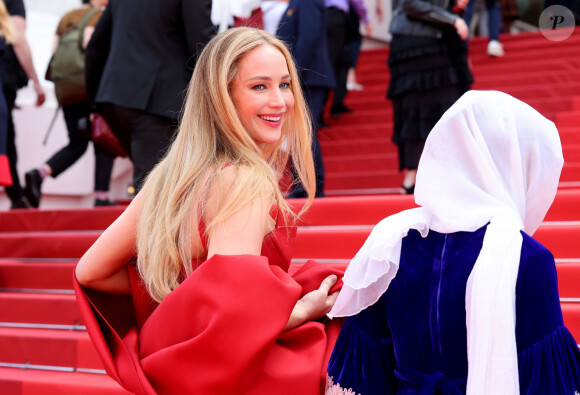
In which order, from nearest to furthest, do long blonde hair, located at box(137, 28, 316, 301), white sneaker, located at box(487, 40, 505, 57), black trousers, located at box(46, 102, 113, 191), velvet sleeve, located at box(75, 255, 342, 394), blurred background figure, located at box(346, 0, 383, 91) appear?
velvet sleeve, located at box(75, 255, 342, 394), long blonde hair, located at box(137, 28, 316, 301), black trousers, located at box(46, 102, 113, 191), blurred background figure, located at box(346, 0, 383, 91), white sneaker, located at box(487, 40, 505, 57)

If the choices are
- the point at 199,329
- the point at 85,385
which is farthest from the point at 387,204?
the point at 199,329

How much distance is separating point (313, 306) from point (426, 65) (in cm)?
282

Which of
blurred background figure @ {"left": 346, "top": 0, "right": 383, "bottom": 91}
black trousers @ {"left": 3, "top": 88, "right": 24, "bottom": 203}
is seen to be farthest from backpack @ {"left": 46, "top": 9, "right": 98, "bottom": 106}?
blurred background figure @ {"left": 346, "top": 0, "right": 383, "bottom": 91}

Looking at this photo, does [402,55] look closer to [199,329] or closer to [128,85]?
[128,85]

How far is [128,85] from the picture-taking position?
12.2 feet

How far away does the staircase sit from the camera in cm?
319

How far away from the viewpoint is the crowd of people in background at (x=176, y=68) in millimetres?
3715

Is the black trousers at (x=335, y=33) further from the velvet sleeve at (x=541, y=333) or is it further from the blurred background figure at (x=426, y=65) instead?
the velvet sleeve at (x=541, y=333)

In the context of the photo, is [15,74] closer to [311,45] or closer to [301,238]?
[311,45]

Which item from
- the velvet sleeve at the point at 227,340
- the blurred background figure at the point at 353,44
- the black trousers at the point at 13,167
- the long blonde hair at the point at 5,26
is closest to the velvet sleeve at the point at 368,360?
the velvet sleeve at the point at 227,340

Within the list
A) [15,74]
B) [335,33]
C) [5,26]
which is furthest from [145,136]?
[335,33]

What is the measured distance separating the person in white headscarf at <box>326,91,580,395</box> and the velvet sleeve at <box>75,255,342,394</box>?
0.47 feet

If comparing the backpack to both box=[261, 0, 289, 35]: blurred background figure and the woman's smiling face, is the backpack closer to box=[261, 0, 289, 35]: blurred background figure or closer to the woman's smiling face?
box=[261, 0, 289, 35]: blurred background figure

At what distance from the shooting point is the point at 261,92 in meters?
2.21
